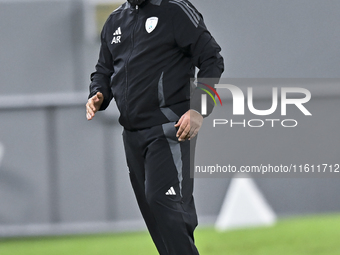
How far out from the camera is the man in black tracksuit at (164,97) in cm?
212

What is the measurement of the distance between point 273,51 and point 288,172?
1.04 metres

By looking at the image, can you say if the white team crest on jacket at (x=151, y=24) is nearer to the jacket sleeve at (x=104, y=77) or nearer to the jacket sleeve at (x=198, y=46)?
the jacket sleeve at (x=198, y=46)

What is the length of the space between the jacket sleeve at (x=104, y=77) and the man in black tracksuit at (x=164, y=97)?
149 millimetres

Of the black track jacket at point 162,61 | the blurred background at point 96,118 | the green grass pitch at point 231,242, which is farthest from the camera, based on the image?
the blurred background at point 96,118

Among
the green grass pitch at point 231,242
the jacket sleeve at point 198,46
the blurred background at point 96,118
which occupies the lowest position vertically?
the green grass pitch at point 231,242

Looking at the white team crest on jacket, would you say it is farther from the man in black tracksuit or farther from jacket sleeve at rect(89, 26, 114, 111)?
jacket sleeve at rect(89, 26, 114, 111)

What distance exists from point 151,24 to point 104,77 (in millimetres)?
393

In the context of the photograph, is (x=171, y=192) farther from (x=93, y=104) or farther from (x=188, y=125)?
(x=93, y=104)

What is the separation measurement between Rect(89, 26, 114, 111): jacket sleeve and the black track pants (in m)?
0.29

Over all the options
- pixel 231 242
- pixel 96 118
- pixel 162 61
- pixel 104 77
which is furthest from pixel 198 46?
pixel 96 118

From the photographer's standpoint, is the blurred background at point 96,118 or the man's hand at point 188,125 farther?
the blurred background at point 96,118

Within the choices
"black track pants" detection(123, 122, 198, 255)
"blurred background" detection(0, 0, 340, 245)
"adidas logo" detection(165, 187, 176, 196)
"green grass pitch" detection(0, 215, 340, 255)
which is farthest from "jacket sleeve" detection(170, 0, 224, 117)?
"blurred background" detection(0, 0, 340, 245)

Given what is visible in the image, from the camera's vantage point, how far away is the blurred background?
4.40 metres

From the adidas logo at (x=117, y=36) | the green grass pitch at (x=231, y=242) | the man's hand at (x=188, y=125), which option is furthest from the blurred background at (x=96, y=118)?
the man's hand at (x=188, y=125)
